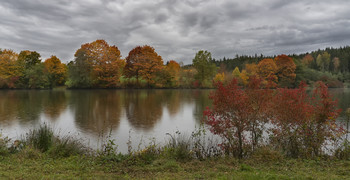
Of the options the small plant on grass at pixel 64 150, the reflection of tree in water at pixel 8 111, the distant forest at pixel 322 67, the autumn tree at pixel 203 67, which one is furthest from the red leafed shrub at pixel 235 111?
the distant forest at pixel 322 67

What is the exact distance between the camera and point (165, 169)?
618cm

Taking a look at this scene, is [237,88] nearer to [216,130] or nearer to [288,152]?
[216,130]

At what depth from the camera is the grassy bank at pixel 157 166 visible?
5590mm

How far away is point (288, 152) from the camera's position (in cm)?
811

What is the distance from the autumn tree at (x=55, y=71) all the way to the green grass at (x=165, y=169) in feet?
205

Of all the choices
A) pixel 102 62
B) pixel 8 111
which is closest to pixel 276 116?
pixel 8 111

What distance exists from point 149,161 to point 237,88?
13.2 feet

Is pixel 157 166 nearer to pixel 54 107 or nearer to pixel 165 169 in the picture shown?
pixel 165 169

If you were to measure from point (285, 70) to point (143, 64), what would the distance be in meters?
42.7

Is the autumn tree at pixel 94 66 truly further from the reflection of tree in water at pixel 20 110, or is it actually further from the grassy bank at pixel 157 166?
the grassy bank at pixel 157 166

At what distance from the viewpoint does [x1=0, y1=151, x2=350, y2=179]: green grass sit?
5.54 meters

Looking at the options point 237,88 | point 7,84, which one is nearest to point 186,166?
point 237,88

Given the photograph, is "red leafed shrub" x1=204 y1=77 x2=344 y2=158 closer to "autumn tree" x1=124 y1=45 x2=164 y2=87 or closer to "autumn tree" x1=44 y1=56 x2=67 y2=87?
"autumn tree" x1=124 y1=45 x2=164 y2=87

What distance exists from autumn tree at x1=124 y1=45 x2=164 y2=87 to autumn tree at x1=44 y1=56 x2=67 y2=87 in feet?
61.0
